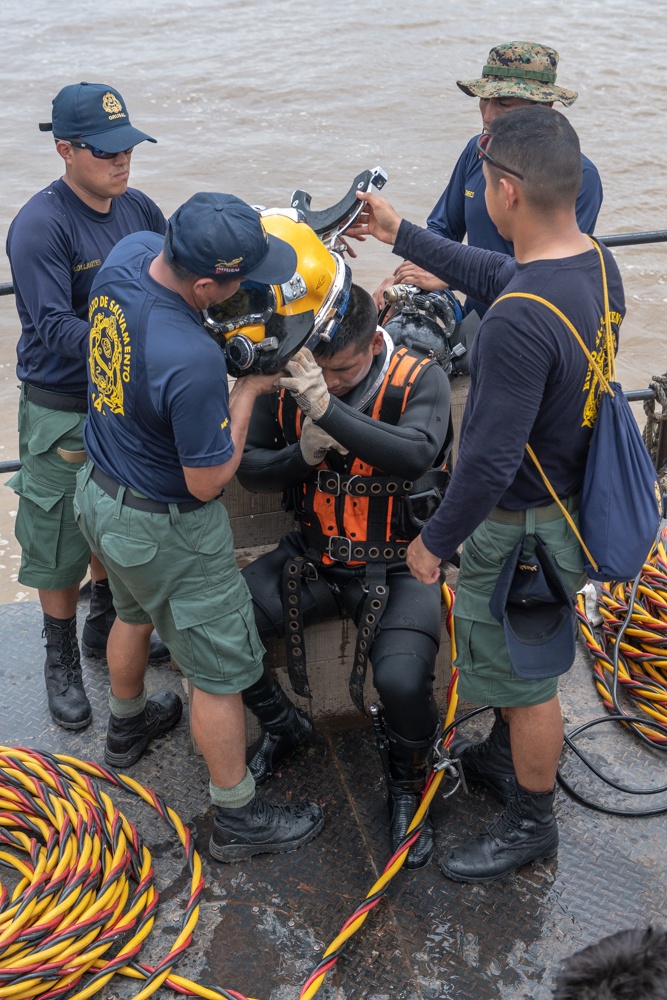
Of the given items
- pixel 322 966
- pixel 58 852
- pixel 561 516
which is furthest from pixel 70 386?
pixel 322 966

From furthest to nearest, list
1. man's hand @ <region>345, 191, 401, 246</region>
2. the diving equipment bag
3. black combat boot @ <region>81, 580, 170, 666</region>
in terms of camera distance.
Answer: black combat boot @ <region>81, 580, 170, 666</region> → man's hand @ <region>345, 191, 401, 246</region> → the diving equipment bag

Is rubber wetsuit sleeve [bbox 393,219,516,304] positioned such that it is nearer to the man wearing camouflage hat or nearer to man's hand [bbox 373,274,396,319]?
the man wearing camouflage hat

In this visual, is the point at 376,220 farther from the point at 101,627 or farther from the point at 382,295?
the point at 101,627

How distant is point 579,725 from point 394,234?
1.73 m

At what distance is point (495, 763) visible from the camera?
3125mm

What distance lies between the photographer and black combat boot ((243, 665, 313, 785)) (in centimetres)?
320

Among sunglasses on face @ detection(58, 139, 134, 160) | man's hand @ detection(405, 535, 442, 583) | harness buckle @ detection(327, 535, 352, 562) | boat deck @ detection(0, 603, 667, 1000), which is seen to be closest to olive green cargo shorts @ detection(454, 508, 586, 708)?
man's hand @ detection(405, 535, 442, 583)

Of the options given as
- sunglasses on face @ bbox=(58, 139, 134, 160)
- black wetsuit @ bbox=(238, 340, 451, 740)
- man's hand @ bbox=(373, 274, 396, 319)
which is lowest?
black wetsuit @ bbox=(238, 340, 451, 740)

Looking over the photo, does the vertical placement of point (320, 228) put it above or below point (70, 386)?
above

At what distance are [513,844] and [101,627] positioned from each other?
1.73 metres

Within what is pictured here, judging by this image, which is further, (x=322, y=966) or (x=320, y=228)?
(x=320, y=228)

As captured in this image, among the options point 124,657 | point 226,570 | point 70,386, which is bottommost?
point 124,657

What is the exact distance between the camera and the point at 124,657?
3.12 metres

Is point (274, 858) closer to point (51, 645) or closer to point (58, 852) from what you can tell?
point (58, 852)
